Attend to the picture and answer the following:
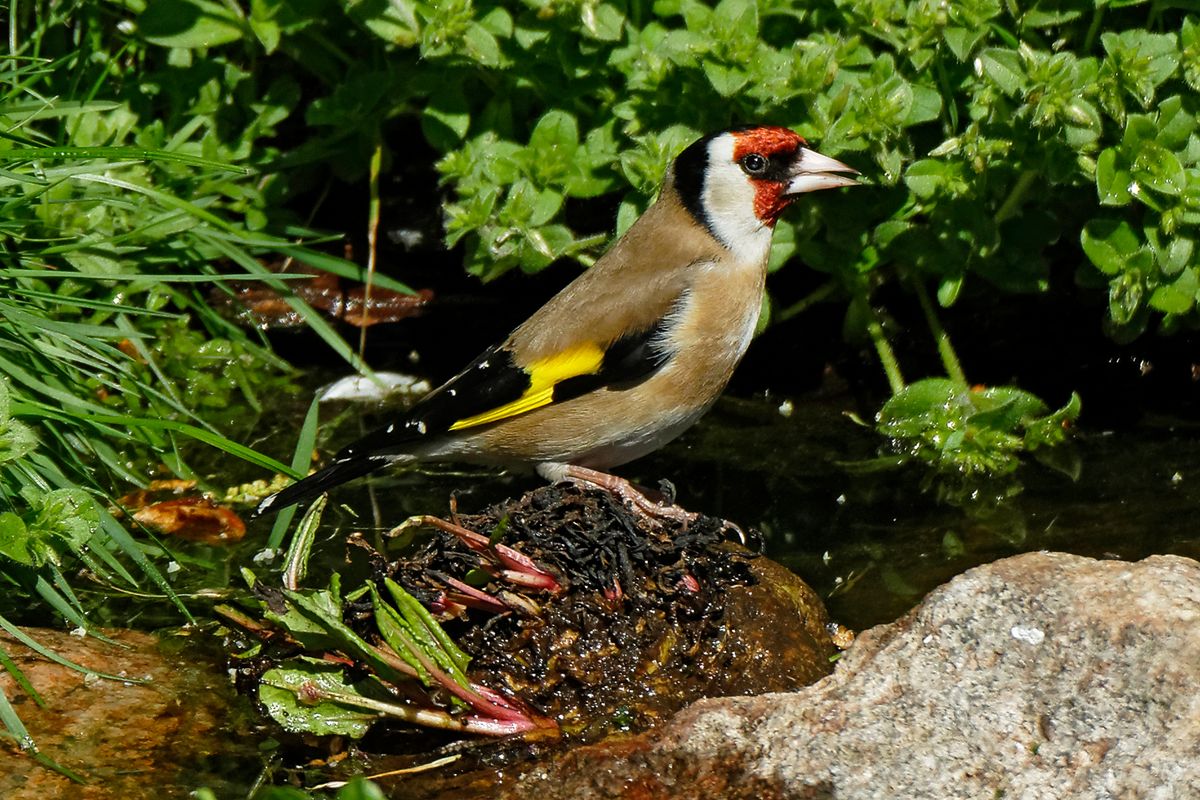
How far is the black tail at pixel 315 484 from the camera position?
4.02m

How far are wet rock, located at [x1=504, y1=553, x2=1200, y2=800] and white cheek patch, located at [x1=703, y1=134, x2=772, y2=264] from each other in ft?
4.83

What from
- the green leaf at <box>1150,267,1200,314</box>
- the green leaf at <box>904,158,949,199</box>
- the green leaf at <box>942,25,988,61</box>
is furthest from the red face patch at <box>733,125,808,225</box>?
the green leaf at <box>1150,267,1200,314</box>

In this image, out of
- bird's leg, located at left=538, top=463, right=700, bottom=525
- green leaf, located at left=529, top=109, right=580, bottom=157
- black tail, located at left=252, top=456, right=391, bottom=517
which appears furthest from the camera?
green leaf, located at left=529, top=109, right=580, bottom=157

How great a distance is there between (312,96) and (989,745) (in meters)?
3.89

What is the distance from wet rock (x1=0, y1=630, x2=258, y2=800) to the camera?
124 inches

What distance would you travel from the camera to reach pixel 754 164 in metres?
4.41

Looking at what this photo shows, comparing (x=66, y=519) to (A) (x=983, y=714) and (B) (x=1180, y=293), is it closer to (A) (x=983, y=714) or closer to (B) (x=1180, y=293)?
(A) (x=983, y=714)

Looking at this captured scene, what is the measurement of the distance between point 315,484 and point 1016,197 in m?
2.17

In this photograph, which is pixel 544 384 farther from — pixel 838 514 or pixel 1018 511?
pixel 1018 511

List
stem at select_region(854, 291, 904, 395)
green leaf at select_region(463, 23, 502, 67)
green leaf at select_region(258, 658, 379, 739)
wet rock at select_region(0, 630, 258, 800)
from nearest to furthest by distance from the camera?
1. wet rock at select_region(0, 630, 258, 800)
2. green leaf at select_region(258, 658, 379, 739)
3. green leaf at select_region(463, 23, 502, 67)
4. stem at select_region(854, 291, 904, 395)

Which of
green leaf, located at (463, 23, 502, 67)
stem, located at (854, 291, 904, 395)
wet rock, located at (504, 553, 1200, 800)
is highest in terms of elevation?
green leaf, located at (463, 23, 502, 67)

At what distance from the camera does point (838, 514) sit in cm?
456

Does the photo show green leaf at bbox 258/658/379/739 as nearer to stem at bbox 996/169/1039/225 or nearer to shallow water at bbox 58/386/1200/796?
shallow water at bbox 58/386/1200/796

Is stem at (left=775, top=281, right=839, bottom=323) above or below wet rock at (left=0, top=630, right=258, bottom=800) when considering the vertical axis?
below
